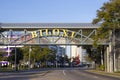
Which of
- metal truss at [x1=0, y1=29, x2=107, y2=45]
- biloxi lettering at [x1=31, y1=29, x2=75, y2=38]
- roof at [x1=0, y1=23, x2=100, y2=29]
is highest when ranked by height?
roof at [x1=0, y1=23, x2=100, y2=29]

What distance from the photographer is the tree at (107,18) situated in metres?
64.4

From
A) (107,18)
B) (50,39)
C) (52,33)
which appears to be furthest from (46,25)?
(107,18)

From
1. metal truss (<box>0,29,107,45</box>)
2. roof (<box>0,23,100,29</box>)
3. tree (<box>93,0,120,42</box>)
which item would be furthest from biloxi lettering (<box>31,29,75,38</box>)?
tree (<box>93,0,120,42</box>)

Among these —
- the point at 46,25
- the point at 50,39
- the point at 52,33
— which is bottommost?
the point at 50,39

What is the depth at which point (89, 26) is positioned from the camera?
256 feet

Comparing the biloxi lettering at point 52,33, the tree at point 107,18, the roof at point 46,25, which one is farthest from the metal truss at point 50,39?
the tree at point 107,18

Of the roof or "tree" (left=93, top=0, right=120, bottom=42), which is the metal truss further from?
"tree" (left=93, top=0, right=120, bottom=42)

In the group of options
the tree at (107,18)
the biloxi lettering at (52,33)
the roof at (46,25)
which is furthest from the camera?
the roof at (46,25)

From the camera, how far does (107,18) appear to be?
6600 centimetres

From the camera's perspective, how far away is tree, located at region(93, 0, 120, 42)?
64.4 meters

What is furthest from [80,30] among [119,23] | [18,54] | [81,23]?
[18,54]

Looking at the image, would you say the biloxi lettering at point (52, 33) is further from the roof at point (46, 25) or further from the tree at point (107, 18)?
the tree at point (107, 18)

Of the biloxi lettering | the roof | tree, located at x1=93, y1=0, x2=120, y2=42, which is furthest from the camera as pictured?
the roof

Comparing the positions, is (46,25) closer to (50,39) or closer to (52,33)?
(52,33)
